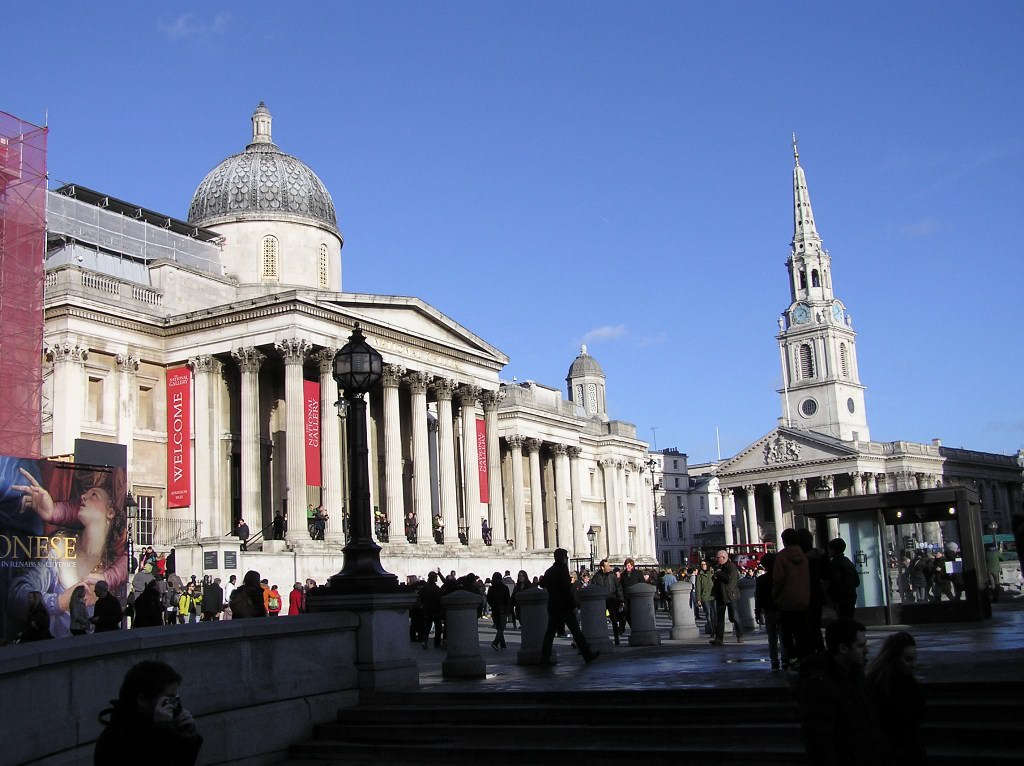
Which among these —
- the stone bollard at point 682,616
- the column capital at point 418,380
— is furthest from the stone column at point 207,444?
the stone bollard at point 682,616

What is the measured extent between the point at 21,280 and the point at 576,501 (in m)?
38.5

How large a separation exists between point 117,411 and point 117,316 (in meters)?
3.38

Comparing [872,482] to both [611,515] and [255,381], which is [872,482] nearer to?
A: [611,515]

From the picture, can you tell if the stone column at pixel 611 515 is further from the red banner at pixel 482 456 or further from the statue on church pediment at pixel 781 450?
the statue on church pediment at pixel 781 450

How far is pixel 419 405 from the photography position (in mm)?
46750

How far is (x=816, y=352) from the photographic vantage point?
11619 centimetres

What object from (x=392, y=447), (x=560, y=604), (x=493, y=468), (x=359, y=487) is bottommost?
(x=560, y=604)

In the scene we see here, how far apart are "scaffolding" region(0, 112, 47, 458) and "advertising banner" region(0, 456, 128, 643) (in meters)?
7.78

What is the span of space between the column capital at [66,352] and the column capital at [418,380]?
43.0 ft

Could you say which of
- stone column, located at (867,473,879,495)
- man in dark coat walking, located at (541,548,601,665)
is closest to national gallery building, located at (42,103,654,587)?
man in dark coat walking, located at (541,548,601,665)

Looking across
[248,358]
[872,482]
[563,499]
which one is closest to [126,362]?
[248,358]

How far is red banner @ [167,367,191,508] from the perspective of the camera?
40.7 metres

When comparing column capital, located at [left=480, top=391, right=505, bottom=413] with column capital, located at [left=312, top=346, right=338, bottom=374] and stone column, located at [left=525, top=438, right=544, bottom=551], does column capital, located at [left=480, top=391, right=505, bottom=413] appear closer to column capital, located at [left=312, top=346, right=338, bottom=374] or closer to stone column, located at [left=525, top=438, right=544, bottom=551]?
column capital, located at [left=312, top=346, right=338, bottom=374]

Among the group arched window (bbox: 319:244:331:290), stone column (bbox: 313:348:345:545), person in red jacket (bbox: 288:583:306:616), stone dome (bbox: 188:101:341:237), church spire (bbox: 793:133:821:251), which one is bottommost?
person in red jacket (bbox: 288:583:306:616)
